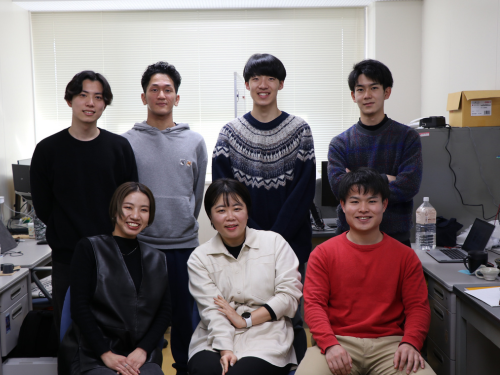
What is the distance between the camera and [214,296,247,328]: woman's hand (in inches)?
62.1

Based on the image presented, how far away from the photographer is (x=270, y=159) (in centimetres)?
188

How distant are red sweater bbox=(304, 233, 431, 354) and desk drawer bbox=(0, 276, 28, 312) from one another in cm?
153

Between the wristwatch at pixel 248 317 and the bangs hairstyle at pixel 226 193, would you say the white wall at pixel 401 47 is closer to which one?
the bangs hairstyle at pixel 226 193

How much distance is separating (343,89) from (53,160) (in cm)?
357

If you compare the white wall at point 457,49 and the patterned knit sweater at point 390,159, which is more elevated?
the white wall at point 457,49

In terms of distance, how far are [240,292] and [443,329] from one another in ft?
3.37

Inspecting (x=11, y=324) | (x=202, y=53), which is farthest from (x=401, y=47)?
(x=11, y=324)

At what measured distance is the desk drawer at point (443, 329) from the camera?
191 centimetres

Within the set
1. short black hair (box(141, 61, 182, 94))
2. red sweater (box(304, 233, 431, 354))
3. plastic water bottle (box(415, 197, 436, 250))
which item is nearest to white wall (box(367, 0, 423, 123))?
plastic water bottle (box(415, 197, 436, 250))

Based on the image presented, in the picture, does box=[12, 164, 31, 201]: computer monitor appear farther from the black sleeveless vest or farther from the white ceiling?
the black sleeveless vest

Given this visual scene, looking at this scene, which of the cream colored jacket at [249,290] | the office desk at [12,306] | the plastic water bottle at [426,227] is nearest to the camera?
the cream colored jacket at [249,290]

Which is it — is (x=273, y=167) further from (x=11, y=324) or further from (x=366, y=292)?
(x=11, y=324)

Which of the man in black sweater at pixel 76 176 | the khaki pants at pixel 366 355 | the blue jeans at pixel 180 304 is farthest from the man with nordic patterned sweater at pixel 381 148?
the man in black sweater at pixel 76 176

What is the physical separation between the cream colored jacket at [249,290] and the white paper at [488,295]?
27.8 inches
